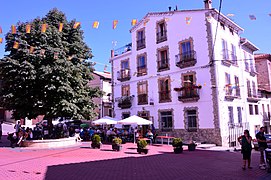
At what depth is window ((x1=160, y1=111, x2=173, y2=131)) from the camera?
2359 centimetres

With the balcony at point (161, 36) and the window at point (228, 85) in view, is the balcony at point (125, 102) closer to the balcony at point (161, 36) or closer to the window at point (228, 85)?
the balcony at point (161, 36)

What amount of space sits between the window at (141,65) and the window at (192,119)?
6.78 meters

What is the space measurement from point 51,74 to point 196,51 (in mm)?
12636

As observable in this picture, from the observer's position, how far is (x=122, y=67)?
1145 inches

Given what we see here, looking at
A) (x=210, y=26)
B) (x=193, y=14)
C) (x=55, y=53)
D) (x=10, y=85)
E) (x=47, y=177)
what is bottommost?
(x=47, y=177)

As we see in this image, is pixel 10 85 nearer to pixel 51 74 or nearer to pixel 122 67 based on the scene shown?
pixel 51 74

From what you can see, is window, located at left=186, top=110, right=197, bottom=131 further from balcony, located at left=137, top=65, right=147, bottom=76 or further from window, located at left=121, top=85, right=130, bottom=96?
window, located at left=121, top=85, right=130, bottom=96

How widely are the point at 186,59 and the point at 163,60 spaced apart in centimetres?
302

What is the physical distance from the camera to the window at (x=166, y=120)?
77.4 ft

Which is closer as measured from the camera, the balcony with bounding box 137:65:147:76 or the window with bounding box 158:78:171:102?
the window with bounding box 158:78:171:102

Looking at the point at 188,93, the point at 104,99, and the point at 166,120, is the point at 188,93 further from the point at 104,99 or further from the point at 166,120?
the point at 104,99

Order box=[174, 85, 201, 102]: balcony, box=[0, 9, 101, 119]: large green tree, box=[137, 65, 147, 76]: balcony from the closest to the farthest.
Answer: box=[0, 9, 101, 119]: large green tree, box=[174, 85, 201, 102]: balcony, box=[137, 65, 147, 76]: balcony

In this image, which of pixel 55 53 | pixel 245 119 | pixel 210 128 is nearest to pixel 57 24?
pixel 55 53

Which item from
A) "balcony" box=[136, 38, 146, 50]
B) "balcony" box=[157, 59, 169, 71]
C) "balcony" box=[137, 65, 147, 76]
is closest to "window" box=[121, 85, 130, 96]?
"balcony" box=[137, 65, 147, 76]
